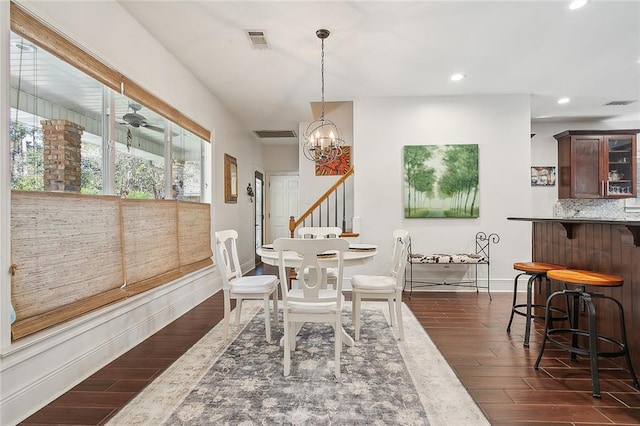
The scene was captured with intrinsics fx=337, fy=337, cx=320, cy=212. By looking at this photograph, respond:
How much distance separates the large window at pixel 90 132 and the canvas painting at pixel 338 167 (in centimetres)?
299

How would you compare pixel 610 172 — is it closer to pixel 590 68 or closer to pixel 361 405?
pixel 590 68

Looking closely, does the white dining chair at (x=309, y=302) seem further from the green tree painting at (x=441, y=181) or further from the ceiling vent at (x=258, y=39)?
the green tree painting at (x=441, y=181)

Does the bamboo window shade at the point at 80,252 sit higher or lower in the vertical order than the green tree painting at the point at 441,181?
lower

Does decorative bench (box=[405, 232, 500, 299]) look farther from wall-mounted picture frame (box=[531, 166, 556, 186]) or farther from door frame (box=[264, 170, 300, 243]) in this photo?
door frame (box=[264, 170, 300, 243])

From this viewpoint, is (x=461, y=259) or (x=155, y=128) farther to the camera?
(x=461, y=259)

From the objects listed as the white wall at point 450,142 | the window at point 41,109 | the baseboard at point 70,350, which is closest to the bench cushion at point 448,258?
the white wall at point 450,142

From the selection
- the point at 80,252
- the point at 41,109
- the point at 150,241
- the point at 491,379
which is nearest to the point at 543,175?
the point at 491,379

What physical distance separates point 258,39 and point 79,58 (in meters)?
1.52

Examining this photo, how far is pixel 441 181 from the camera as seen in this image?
4922 millimetres

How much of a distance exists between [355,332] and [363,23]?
8.95ft

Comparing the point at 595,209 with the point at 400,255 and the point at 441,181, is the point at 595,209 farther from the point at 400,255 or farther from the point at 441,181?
the point at 400,255

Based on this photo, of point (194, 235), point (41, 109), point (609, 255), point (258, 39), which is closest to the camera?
point (41, 109)

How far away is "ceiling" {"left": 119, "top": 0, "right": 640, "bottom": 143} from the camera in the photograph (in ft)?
9.20

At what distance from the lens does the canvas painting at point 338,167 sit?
6504 millimetres
